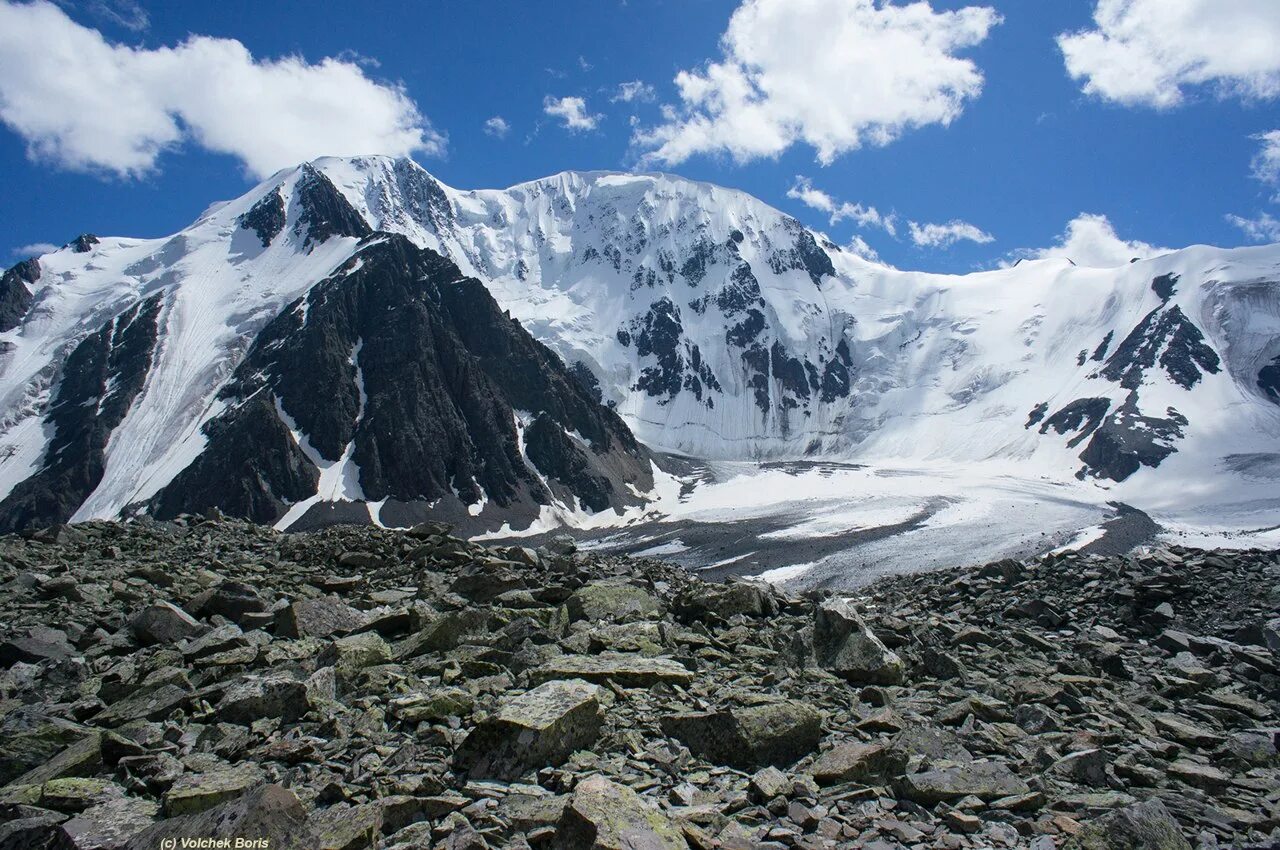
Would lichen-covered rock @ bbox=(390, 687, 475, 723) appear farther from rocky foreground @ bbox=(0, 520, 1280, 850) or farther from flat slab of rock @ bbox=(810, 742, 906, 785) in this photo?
flat slab of rock @ bbox=(810, 742, 906, 785)

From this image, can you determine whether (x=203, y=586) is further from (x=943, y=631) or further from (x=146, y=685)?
(x=943, y=631)

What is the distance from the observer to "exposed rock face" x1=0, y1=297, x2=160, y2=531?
104688mm

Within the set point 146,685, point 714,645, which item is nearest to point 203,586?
point 146,685

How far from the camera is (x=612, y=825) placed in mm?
5500

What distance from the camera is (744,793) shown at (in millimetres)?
6754

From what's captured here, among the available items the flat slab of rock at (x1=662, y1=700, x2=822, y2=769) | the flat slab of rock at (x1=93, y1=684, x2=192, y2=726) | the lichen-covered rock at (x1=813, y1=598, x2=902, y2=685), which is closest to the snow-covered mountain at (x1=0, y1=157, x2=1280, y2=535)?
the lichen-covered rock at (x1=813, y1=598, x2=902, y2=685)

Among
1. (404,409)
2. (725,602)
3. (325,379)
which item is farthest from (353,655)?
(325,379)

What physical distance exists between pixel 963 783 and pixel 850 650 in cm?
403

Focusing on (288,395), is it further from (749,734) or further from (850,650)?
(749,734)

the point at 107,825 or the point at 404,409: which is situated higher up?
the point at 404,409

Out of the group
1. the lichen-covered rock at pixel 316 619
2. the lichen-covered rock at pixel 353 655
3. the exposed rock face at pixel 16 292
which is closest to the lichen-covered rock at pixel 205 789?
the lichen-covered rock at pixel 353 655

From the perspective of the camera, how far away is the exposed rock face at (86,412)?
343 ft

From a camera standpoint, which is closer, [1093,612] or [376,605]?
[376,605]

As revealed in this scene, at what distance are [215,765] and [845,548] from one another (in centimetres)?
7665
